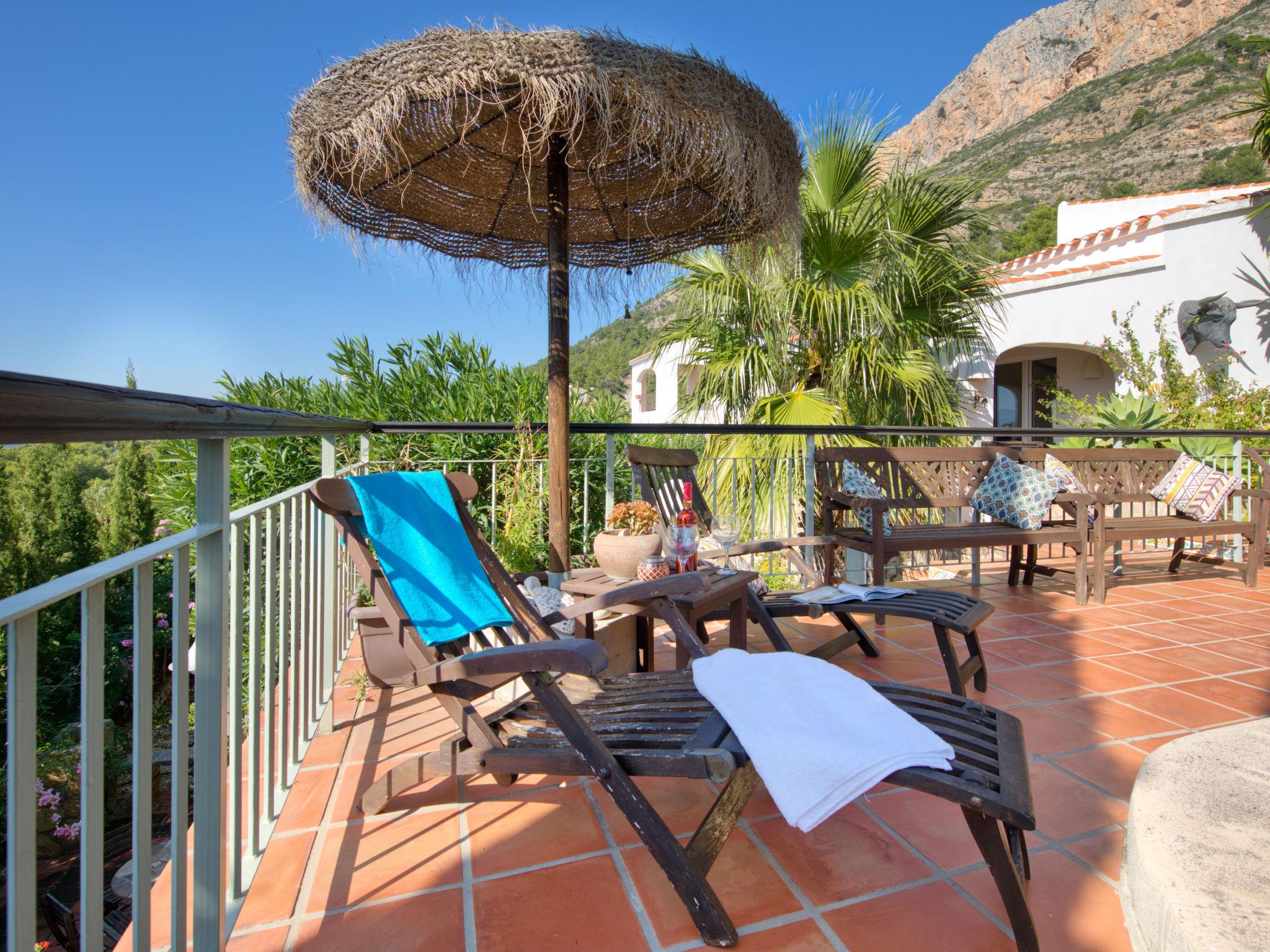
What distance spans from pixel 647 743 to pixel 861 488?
272 centimetres

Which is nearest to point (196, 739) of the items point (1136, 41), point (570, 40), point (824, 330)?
point (570, 40)

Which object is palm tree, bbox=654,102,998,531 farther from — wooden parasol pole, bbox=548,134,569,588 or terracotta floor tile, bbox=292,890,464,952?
terracotta floor tile, bbox=292,890,464,952

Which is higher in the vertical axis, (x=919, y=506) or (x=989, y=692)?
(x=919, y=506)

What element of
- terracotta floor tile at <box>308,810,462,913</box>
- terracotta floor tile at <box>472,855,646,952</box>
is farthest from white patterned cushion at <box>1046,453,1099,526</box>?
terracotta floor tile at <box>308,810,462,913</box>

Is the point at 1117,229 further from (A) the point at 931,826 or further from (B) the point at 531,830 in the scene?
(B) the point at 531,830

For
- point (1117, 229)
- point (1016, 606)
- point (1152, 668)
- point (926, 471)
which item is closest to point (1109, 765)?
point (1152, 668)

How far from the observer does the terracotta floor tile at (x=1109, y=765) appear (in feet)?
6.33

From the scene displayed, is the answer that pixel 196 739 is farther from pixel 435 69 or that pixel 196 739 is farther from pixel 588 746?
pixel 435 69

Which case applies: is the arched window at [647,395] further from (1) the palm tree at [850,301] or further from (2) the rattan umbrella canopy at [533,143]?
(2) the rattan umbrella canopy at [533,143]

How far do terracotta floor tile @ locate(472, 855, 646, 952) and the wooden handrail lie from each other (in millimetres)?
1023

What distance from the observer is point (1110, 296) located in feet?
33.9

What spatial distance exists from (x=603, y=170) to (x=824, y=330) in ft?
12.6

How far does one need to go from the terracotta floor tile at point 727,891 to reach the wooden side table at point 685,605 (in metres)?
0.63

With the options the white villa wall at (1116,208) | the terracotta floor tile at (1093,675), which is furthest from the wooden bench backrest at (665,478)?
the white villa wall at (1116,208)
